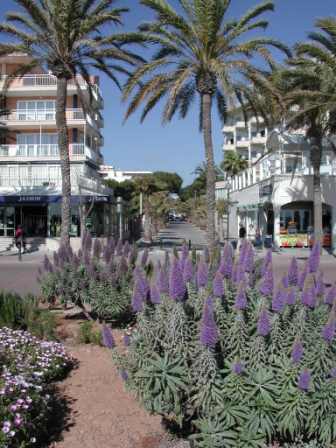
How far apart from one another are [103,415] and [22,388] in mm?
1023

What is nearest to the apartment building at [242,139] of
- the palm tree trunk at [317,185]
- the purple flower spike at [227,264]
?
the palm tree trunk at [317,185]

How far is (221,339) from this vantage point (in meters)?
3.87

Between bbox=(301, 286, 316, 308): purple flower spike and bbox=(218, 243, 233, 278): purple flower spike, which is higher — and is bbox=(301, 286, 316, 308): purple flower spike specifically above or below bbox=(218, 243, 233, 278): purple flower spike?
below

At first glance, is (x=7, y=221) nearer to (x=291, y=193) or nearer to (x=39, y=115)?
(x=39, y=115)

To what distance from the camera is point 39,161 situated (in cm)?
3738

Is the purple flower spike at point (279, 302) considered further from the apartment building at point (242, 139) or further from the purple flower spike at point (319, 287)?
the apartment building at point (242, 139)

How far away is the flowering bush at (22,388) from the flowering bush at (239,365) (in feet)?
2.63

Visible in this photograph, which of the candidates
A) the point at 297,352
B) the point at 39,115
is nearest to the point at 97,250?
the point at 297,352

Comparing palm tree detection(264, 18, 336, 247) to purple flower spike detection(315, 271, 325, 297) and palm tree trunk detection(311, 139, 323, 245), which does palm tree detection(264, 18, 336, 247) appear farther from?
purple flower spike detection(315, 271, 325, 297)

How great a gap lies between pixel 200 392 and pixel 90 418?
1.69 meters

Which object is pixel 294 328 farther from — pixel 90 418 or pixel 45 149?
pixel 45 149

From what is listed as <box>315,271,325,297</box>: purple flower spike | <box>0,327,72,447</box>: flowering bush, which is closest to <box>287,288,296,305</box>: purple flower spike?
<box>315,271,325,297</box>: purple flower spike

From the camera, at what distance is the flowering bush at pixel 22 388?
3.73 metres

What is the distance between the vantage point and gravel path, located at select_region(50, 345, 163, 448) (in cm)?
429
